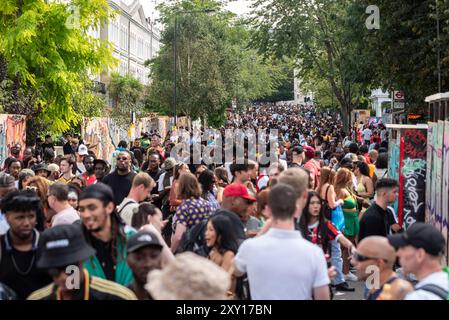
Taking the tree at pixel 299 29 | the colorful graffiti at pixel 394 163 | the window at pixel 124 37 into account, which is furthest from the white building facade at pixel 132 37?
the colorful graffiti at pixel 394 163

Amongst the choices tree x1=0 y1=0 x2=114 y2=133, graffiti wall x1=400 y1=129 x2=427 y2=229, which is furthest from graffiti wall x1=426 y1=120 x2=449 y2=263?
tree x1=0 y1=0 x2=114 y2=133

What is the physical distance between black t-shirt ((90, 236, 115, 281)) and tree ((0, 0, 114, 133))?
22.5 meters

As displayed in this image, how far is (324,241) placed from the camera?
1085cm

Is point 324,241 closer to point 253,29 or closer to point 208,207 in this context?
point 208,207

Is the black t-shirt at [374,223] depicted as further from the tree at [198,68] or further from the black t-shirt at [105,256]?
the tree at [198,68]

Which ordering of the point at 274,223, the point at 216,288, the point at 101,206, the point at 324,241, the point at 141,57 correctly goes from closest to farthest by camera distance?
the point at 216,288 < the point at 274,223 < the point at 101,206 < the point at 324,241 < the point at 141,57

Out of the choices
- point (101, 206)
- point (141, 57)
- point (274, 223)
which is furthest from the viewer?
point (141, 57)

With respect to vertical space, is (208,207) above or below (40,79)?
below

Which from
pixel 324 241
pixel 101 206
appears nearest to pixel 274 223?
pixel 101 206

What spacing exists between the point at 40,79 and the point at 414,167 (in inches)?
714

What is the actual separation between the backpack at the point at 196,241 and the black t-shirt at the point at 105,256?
136cm

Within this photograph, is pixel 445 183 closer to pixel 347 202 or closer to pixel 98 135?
pixel 347 202

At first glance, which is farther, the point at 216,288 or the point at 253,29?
the point at 253,29

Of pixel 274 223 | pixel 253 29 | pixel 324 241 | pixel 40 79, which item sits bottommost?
pixel 324 241
